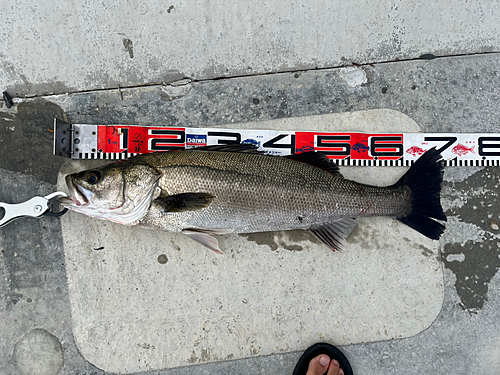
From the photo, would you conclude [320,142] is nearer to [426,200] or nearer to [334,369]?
[426,200]

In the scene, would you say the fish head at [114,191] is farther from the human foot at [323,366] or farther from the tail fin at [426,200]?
the tail fin at [426,200]

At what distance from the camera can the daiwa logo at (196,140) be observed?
2793mm

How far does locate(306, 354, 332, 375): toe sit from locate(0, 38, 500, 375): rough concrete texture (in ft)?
0.56

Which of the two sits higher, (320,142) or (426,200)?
(320,142)

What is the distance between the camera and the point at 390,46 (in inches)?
116

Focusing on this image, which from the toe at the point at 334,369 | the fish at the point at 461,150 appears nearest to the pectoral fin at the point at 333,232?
the toe at the point at 334,369

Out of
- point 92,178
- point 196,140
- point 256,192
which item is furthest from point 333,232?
point 92,178

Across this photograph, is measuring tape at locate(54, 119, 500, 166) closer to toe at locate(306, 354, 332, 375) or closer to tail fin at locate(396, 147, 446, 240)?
tail fin at locate(396, 147, 446, 240)

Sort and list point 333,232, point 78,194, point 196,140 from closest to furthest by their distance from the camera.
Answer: point 78,194
point 333,232
point 196,140

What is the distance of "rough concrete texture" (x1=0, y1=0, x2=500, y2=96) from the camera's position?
2.83 meters

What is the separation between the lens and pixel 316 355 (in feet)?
8.98

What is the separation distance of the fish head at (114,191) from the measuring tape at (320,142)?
0.47 metres

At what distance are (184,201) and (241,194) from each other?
424 millimetres

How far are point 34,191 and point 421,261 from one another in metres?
3.48
